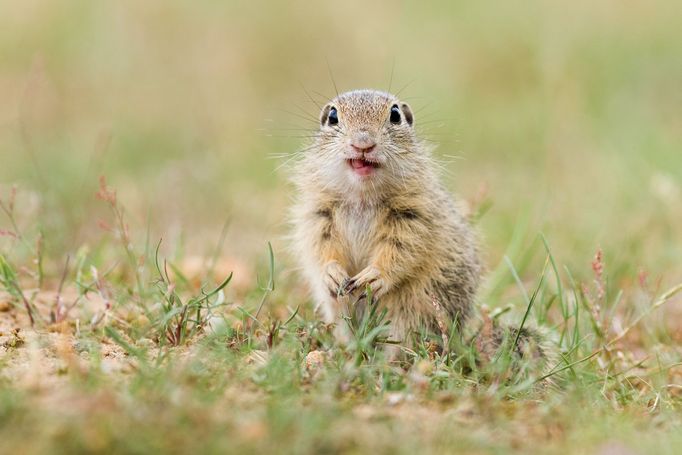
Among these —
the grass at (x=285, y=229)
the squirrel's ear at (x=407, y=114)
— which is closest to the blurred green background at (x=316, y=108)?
the grass at (x=285, y=229)

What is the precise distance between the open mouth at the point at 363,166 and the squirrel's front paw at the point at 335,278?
523 mm

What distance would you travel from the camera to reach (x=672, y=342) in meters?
5.57

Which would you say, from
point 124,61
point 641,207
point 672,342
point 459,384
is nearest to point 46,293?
point 459,384

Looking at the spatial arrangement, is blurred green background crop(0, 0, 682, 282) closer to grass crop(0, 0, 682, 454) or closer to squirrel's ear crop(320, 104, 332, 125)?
grass crop(0, 0, 682, 454)

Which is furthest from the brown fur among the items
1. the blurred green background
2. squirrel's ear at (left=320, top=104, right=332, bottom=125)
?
the blurred green background

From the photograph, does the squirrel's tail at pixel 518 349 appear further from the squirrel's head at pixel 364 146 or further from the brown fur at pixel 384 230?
the squirrel's head at pixel 364 146

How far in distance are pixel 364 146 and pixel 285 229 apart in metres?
3.22

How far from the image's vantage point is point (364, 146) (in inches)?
197

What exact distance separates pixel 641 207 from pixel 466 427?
15.5ft

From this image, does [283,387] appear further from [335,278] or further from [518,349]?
[518,349]

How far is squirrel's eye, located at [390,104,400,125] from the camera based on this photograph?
18.1ft

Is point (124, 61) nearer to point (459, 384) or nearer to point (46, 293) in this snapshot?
point (46, 293)

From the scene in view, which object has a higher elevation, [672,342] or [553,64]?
[553,64]

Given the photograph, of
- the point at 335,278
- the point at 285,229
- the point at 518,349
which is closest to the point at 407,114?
the point at 335,278
